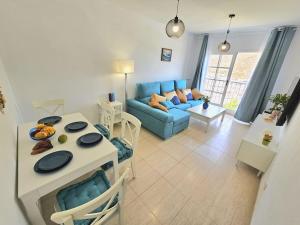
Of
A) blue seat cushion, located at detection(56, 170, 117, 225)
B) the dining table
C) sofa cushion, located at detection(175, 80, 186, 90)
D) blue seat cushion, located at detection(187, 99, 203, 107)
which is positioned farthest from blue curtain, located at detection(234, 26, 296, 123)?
blue seat cushion, located at detection(56, 170, 117, 225)

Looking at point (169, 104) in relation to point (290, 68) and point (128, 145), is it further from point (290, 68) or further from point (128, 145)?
point (290, 68)

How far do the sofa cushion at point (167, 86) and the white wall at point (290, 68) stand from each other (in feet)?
8.67

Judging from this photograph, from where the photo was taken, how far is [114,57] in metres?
2.85

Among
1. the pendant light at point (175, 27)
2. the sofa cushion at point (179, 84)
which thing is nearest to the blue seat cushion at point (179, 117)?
the sofa cushion at point (179, 84)

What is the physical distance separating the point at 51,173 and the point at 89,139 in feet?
1.33

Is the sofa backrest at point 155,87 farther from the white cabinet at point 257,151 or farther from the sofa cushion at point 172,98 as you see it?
the white cabinet at point 257,151

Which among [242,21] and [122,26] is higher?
[242,21]

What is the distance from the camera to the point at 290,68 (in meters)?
3.09

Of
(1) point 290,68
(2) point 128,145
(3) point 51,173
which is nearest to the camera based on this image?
(3) point 51,173

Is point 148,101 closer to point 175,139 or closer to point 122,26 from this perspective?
point 175,139

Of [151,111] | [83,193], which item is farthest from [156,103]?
[83,193]

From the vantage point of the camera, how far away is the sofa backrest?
3410mm

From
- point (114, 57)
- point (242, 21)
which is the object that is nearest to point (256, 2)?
point (242, 21)

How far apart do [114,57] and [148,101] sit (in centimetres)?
126
